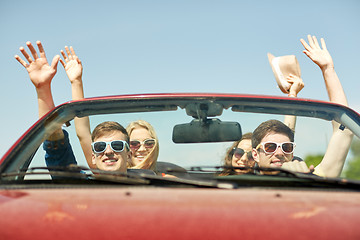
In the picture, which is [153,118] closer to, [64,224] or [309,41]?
[64,224]

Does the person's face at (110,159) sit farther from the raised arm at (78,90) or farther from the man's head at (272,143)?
the man's head at (272,143)

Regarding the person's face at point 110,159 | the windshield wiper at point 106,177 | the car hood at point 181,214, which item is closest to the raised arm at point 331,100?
the car hood at point 181,214

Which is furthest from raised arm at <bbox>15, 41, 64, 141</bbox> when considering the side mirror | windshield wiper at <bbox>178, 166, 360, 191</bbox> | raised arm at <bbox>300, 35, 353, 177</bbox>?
raised arm at <bbox>300, 35, 353, 177</bbox>

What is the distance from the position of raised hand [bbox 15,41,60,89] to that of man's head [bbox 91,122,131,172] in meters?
1.19

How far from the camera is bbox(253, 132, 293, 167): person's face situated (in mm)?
3709

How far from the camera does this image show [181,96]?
11.7 ft

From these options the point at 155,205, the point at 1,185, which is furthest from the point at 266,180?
the point at 1,185

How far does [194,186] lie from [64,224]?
748 mm

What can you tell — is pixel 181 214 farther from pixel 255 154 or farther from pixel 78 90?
pixel 78 90

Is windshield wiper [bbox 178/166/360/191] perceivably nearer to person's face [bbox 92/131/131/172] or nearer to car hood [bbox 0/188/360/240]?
car hood [bbox 0/188/360/240]

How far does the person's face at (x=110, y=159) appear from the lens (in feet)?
11.7

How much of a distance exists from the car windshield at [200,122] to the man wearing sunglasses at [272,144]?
0.02 meters

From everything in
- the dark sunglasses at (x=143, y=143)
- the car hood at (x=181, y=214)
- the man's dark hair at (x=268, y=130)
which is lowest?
the car hood at (x=181, y=214)

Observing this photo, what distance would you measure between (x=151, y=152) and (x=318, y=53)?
261 cm
